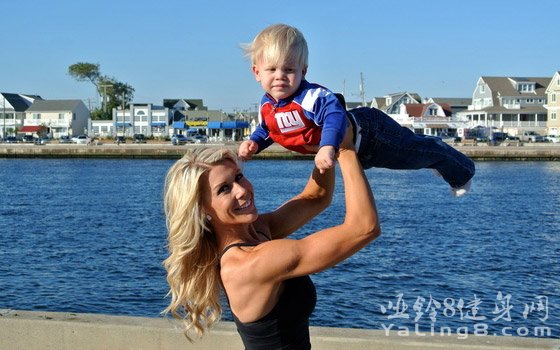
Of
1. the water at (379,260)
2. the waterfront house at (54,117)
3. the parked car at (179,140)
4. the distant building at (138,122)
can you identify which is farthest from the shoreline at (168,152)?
the distant building at (138,122)

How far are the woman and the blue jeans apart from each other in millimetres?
366

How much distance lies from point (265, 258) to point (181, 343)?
289 centimetres

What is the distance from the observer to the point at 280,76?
→ 137 inches

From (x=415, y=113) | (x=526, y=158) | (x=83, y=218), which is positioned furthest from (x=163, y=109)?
(x=83, y=218)

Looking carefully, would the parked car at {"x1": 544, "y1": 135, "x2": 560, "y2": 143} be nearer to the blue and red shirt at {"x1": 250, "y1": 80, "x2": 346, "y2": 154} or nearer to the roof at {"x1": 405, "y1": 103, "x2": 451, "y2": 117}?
the roof at {"x1": 405, "y1": 103, "x2": 451, "y2": 117}

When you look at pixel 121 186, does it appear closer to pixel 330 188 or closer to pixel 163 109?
pixel 330 188

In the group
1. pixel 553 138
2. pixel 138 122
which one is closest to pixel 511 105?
pixel 553 138

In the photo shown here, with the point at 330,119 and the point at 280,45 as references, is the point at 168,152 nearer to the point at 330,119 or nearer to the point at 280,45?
the point at 280,45

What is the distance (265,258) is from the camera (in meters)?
3.03

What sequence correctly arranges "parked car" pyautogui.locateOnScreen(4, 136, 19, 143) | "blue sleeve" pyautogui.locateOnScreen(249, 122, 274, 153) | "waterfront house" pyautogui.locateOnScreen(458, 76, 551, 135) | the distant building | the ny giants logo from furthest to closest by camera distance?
the distant building
"parked car" pyautogui.locateOnScreen(4, 136, 19, 143)
"waterfront house" pyautogui.locateOnScreen(458, 76, 551, 135)
"blue sleeve" pyautogui.locateOnScreen(249, 122, 274, 153)
the ny giants logo

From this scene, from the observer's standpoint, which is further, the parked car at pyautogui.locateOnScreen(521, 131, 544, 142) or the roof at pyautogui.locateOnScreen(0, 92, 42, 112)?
the roof at pyautogui.locateOnScreen(0, 92, 42, 112)

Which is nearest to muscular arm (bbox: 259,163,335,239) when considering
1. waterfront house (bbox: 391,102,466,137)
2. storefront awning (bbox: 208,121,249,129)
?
waterfront house (bbox: 391,102,466,137)

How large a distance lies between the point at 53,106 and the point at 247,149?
120 meters

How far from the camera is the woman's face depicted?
3.10 m
